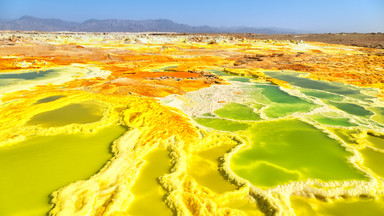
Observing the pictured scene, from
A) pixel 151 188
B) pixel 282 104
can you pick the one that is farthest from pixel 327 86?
pixel 151 188

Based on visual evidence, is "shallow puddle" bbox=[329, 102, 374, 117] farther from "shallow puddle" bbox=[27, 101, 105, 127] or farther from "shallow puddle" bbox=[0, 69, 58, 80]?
"shallow puddle" bbox=[0, 69, 58, 80]

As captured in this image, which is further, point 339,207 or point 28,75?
point 28,75

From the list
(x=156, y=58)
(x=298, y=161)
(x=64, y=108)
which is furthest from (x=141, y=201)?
(x=156, y=58)

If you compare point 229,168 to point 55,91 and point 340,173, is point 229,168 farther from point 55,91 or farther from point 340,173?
point 55,91

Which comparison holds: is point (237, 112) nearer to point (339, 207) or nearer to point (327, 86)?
point (339, 207)

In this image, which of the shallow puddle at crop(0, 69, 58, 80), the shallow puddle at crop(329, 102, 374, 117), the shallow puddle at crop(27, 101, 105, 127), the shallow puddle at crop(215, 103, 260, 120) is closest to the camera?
the shallow puddle at crop(27, 101, 105, 127)

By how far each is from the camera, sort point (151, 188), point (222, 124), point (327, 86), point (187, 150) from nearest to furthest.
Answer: point (151, 188), point (187, 150), point (222, 124), point (327, 86)

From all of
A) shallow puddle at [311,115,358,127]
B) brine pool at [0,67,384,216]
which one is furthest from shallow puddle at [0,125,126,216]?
shallow puddle at [311,115,358,127]
